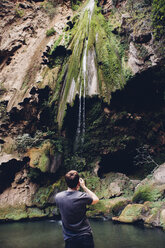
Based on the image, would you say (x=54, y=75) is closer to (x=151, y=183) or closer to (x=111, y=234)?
(x=151, y=183)

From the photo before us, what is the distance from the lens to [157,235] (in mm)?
4629

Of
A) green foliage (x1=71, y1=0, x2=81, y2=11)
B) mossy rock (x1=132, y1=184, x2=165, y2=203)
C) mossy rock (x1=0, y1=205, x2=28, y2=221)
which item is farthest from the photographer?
green foliage (x1=71, y1=0, x2=81, y2=11)

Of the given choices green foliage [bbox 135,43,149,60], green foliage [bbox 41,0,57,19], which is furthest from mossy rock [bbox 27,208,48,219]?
green foliage [bbox 41,0,57,19]

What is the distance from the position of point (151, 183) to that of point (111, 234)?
3.03 metres

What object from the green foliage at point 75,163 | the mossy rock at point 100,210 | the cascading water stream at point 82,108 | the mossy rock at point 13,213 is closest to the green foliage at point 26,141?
the green foliage at point 75,163

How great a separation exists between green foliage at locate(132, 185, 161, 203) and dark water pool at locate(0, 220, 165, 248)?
1384mm

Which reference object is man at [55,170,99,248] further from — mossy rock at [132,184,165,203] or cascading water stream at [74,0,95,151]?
cascading water stream at [74,0,95,151]

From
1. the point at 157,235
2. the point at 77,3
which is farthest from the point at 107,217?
the point at 77,3

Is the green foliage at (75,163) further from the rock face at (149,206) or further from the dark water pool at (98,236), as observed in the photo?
the rock face at (149,206)

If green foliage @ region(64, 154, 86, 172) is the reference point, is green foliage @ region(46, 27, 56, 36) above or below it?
above

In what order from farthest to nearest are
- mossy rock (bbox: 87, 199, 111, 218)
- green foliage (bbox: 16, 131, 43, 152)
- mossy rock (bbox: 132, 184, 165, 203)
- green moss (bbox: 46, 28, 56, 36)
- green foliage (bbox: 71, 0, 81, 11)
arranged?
green foliage (bbox: 71, 0, 81, 11), green moss (bbox: 46, 28, 56, 36), green foliage (bbox: 16, 131, 43, 152), mossy rock (bbox: 87, 199, 111, 218), mossy rock (bbox: 132, 184, 165, 203)

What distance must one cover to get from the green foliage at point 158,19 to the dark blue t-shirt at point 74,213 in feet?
30.0

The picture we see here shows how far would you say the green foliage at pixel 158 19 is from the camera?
8082 mm

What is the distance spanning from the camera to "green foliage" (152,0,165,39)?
8082 mm
